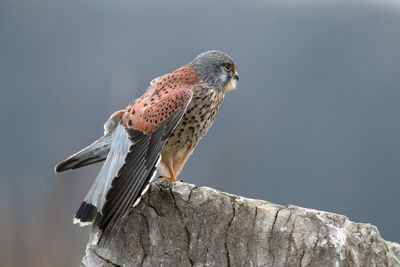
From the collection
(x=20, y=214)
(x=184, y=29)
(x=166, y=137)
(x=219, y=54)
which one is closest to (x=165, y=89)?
(x=166, y=137)

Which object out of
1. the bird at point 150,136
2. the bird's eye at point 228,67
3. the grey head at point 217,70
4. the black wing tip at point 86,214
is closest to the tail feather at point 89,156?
the bird at point 150,136

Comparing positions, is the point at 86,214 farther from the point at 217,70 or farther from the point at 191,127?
the point at 217,70

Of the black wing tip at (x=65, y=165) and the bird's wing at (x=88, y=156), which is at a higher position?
the bird's wing at (x=88, y=156)

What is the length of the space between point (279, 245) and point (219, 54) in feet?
7.17

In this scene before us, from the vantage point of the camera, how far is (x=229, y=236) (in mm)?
2871

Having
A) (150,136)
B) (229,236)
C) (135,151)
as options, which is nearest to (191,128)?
(150,136)

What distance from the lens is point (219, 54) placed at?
4699 millimetres

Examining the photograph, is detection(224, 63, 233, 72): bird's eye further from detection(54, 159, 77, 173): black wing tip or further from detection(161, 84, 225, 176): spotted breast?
detection(54, 159, 77, 173): black wing tip

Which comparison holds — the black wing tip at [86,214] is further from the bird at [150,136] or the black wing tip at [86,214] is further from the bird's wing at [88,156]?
the bird's wing at [88,156]

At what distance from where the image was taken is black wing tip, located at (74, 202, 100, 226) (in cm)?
313

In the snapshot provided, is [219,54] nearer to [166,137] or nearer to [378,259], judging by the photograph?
[166,137]

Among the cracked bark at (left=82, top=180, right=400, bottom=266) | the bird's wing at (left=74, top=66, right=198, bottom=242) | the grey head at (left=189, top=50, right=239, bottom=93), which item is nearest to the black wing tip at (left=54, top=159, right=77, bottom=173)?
the bird's wing at (left=74, top=66, right=198, bottom=242)

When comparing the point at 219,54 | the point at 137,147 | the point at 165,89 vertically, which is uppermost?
the point at 219,54

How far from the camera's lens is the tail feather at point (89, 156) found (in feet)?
12.7
